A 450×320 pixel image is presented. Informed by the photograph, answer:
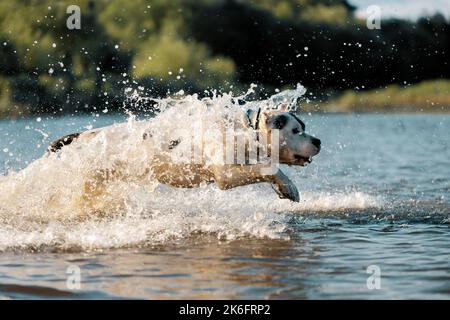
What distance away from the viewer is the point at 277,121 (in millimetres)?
8164

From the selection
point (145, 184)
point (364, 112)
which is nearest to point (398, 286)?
point (145, 184)

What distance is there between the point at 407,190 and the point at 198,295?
726 centimetres

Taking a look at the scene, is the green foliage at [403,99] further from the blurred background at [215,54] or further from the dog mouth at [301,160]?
the dog mouth at [301,160]

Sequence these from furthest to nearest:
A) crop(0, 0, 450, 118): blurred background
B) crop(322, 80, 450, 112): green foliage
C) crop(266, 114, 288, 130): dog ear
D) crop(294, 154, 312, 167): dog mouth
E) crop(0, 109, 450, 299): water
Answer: crop(322, 80, 450, 112): green foliage, crop(0, 0, 450, 118): blurred background, crop(294, 154, 312, 167): dog mouth, crop(266, 114, 288, 130): dog ear, crop(0, 109, 450, 299): water

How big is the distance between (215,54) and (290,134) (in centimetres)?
2800

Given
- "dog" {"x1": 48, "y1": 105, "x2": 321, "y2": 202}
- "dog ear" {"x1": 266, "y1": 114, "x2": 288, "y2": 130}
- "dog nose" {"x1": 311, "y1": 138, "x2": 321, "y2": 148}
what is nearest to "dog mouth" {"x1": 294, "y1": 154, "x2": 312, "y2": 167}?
"dog" {"x1": 48, "y1": 105, "x2": 321, "y2": 202}

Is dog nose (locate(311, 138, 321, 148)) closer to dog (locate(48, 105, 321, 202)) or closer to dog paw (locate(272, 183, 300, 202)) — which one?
dog (locate(48, 105, 321, 202))

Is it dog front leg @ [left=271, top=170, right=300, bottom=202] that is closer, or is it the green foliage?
dog front leg @ [left=271, top=170, right=300, bottom=202]

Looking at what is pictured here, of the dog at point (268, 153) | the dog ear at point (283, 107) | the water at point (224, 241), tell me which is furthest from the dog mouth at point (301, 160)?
the water at point (224, 241)

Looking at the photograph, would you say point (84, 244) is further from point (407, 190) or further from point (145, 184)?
point (407, 190)

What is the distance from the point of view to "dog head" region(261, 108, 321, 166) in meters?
8.18

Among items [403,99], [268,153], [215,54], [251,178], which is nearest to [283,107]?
[268,153]

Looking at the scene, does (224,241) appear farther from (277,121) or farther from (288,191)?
(277,121)

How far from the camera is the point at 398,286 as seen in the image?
6.34m
